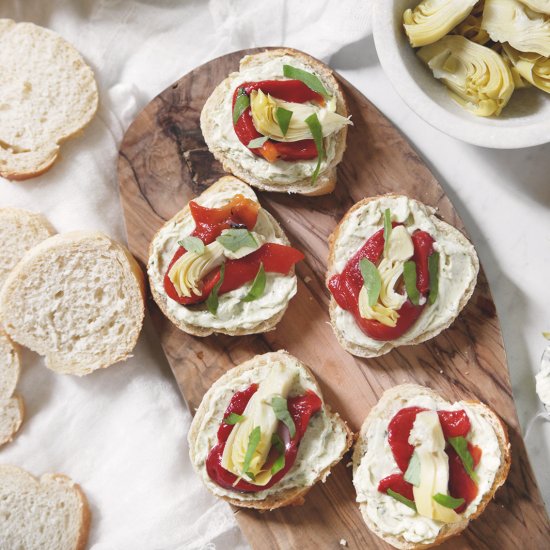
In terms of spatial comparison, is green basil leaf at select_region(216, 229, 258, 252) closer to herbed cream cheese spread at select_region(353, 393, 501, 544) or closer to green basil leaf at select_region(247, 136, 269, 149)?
green basil leaf at select_region(247, 136, 269, 149)

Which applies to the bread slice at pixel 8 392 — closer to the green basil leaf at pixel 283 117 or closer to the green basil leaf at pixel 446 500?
the green basil leaf at pixel 283 117

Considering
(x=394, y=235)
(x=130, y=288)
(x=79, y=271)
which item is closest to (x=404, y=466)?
(x=394, y=235)

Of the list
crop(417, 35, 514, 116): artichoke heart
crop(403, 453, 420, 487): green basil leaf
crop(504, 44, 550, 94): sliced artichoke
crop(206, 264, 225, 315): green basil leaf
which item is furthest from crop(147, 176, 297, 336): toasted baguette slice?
crop(504, 44, 550, 94): sliced artichoke

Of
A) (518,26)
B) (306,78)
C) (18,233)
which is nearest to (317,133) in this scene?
(306,78)

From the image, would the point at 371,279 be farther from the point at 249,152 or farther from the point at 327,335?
the point at 249,152

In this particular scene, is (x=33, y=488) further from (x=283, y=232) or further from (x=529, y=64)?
(x=529, y=64)
